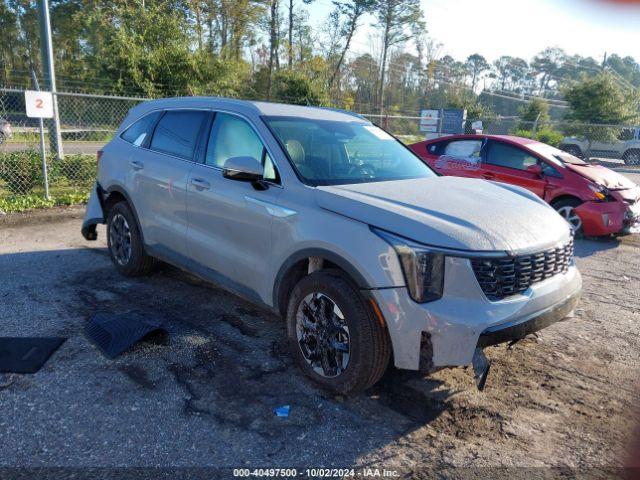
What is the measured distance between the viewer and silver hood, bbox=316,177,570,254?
279cm

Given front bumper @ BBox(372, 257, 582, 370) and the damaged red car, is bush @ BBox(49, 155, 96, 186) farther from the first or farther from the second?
front bumper @ BBox(372, 257, 582, 370)

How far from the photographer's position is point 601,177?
7723 millimetres

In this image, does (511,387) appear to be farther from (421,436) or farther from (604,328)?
(604,328)

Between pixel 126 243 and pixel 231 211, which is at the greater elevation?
pixel 231 211

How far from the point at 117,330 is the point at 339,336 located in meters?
1.91

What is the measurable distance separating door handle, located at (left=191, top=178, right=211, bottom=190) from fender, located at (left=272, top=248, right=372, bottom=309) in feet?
3.49

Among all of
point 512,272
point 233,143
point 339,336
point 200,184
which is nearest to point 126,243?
point 200,184

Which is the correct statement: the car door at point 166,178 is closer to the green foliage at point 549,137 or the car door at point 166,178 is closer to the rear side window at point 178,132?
the rear side window at point 178,132

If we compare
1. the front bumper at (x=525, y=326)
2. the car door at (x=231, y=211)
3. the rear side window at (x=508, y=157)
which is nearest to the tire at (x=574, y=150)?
the rear side window at (x=508, y=157)

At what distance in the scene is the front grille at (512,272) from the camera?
108 inches

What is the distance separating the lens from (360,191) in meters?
3.32

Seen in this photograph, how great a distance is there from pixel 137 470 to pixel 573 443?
239cm

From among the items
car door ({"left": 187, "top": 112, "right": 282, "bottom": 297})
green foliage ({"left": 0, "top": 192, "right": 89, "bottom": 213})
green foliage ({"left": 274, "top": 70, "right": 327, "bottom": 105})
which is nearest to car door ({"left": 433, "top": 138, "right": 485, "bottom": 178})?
car door ({"left": 187, "top": 112, "right": 282, "bottom": 297})

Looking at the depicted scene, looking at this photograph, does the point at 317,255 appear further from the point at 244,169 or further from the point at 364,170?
the point at 364,170
